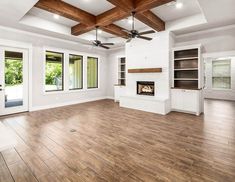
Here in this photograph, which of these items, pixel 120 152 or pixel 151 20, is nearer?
pixel 120 152

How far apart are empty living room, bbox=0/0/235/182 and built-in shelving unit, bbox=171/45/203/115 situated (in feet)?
0.12

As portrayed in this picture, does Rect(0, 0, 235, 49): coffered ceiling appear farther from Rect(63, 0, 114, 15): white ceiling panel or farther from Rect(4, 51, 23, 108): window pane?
Rect(4, 51, 23, 108): window pane

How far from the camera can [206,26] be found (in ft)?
16.0

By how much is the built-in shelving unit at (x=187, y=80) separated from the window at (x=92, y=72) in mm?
4462

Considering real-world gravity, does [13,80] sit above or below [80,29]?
below

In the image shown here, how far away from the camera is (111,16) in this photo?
14.1ft

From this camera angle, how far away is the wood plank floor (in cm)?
198

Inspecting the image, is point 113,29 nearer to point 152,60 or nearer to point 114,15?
point 114,15

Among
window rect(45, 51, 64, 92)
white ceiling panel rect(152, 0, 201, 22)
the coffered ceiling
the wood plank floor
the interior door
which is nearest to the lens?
the wood plank floor

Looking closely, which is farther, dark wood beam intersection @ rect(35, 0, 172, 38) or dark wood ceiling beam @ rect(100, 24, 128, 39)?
dark wood ceiling beam @ rect(100, 24, 128, 39)

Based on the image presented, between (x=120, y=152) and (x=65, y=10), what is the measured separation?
152 inches

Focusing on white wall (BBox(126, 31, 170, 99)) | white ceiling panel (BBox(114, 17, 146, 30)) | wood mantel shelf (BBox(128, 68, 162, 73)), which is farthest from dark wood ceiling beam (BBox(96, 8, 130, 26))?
wood mantel shelf (BBox(128, 68, 162, 73))

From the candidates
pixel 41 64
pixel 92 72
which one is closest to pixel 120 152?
pixel 41 64

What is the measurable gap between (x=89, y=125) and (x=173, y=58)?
13.2 ft
